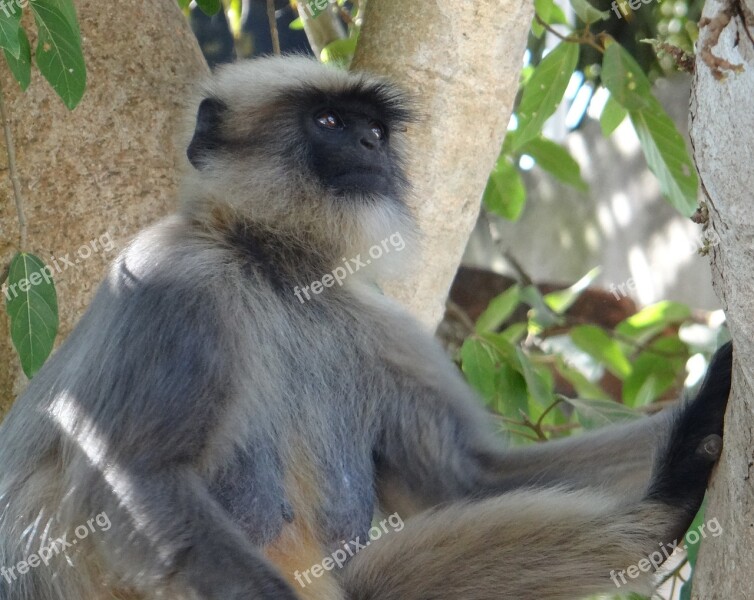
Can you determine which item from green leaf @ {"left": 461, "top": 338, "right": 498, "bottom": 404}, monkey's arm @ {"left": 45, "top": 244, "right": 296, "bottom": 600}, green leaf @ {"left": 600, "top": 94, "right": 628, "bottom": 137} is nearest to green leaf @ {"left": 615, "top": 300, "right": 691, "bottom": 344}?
green leaf @ {"left": 600, "top": 94, "right": 628, "bottom": 137}

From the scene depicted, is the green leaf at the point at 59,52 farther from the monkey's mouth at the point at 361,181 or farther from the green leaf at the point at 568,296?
the green leaf at the point at 568,296

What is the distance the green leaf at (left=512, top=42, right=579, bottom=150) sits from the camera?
160 inches

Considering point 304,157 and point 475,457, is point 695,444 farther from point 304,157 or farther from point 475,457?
point 304,157

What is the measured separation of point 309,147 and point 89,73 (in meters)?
0.91

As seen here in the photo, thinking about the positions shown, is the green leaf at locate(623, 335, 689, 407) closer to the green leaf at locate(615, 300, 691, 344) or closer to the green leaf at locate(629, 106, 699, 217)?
the green leaf at locate(615, 300, 691, 344)

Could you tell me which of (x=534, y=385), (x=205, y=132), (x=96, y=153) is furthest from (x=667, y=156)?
(x=96, y=153)

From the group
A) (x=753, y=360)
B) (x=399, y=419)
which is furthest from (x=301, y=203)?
(x=753, y=360)

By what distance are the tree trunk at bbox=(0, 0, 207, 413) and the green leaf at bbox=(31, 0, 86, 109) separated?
742mm

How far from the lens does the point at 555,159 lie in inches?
187

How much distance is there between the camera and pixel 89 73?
3932 mm

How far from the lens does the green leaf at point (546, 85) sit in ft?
13.3

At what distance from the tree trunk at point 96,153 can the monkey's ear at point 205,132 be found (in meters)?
0.33

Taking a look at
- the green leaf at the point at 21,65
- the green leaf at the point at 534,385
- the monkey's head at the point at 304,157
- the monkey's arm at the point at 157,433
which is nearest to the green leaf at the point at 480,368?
the green leaf at the point at 534,385

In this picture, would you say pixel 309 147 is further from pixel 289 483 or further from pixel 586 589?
pixel 586 589
